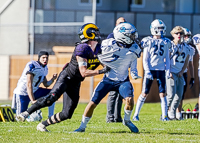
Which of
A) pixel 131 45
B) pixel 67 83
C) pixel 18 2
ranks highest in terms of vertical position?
pixel 18 2

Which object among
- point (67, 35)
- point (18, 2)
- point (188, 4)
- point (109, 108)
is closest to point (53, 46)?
point (67, 35)

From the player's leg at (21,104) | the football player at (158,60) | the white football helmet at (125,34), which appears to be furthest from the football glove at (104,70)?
the player's leg at (21,104)

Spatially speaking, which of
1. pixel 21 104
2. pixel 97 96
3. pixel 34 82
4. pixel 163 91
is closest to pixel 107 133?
pixel 97 96

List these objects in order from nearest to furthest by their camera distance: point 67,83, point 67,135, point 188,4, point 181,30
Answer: point 67,135
point 67,83
point 181,30
point 188,4

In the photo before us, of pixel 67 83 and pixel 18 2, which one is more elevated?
pixel 18 2

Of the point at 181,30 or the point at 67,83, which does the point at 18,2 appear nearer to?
the point at 181,30

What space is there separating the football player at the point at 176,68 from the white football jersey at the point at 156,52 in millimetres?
416

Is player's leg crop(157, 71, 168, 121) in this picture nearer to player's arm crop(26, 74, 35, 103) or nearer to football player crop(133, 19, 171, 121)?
football player crop(133, 19, 171, 121)

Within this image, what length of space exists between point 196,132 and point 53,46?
12.7m

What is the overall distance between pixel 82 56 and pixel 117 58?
0.55m

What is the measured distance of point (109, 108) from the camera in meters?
9.57

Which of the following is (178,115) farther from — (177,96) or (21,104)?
(21,104)

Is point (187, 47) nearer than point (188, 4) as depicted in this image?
Yes

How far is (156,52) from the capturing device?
391 inches
